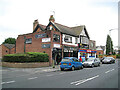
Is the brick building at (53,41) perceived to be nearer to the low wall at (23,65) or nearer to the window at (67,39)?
the window at (67,39)

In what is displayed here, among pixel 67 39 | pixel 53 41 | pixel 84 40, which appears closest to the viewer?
pixel 53 41

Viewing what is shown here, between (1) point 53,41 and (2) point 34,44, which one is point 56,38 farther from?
(2) point 34,44

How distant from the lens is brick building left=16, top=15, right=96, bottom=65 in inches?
977

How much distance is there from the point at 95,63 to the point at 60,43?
7622mm

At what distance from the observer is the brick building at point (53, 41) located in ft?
81.5

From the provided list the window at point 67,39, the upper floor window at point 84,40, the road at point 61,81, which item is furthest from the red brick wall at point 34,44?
the road at point 61,81

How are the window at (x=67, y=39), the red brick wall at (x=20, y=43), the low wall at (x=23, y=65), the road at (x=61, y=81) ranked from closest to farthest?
the road at (x=61, y=81), the low wall at (x=23, y=65), the window at (x=67, y=39), the red brick wall at (x=20, y=43)

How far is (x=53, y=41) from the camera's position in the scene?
81.4ft

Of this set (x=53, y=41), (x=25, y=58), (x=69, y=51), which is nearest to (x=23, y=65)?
(x=25, y=58)

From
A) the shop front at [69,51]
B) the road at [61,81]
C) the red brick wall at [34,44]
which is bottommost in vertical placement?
the road at [61,81]

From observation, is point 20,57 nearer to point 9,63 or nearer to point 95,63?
point 9,63

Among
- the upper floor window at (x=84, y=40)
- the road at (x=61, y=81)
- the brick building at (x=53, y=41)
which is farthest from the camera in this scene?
the upper floor window at (x=84, y=40)

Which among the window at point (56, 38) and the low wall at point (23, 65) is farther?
the window at point (56, 38)

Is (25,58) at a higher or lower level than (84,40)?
lower
